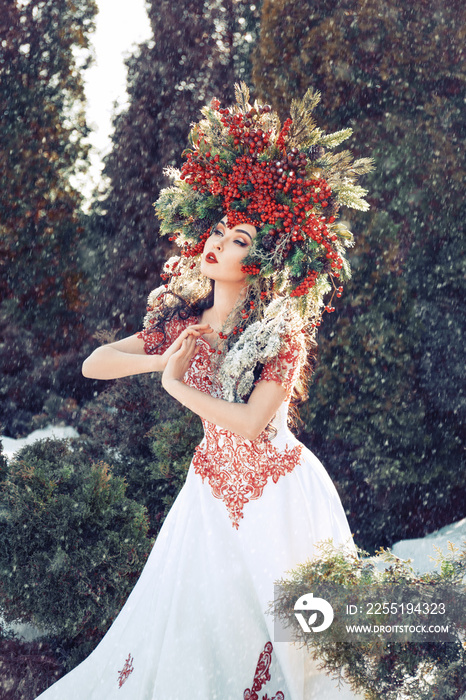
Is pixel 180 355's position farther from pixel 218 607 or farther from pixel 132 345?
pixel 218 607

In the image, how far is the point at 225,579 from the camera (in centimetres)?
258

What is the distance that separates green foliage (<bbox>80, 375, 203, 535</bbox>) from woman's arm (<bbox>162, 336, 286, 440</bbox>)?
93.5 inches

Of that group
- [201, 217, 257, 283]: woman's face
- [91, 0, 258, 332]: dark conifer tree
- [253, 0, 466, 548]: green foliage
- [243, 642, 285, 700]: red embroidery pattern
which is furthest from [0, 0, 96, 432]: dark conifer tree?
[243, 642, 285, 700]: red embroidery pattern

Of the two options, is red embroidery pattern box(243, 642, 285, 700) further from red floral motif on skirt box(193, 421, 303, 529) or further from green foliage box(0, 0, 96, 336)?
green foliage box(0, 0, 96, 336)

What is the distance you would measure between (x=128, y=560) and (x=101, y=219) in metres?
5.15

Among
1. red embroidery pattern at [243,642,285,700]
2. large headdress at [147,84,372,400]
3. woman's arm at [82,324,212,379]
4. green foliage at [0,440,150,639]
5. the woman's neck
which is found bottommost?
green foliage at [0,440,150,639]

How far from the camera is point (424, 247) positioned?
223 inches

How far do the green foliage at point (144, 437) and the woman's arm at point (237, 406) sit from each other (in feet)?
7.79

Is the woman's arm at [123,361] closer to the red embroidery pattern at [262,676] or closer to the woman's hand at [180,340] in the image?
the woman's hand at [180,340]

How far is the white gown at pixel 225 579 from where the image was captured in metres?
2.48

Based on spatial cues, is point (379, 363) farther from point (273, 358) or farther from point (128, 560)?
point (273, 358)

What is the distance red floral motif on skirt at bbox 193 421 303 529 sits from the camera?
2.68 meters

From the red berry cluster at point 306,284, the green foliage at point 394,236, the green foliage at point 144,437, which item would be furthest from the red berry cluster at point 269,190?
the green foliage at point 394,236

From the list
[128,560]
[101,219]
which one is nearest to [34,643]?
[128,560]
